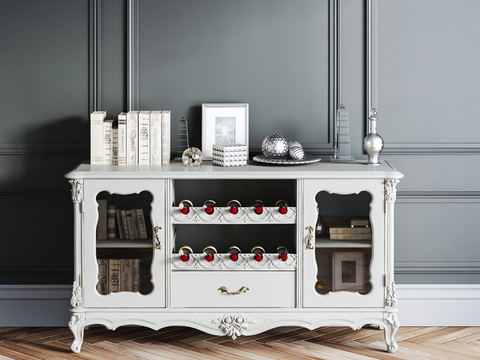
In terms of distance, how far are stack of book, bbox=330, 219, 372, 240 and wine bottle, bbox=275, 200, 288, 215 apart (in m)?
0.25

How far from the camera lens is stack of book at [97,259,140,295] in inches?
100

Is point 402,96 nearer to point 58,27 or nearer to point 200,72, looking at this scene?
point 200,72

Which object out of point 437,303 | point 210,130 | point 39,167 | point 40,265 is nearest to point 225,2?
point 210,130

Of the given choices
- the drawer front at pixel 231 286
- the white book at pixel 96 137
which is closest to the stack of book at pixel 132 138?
the white book at pixel 96 137

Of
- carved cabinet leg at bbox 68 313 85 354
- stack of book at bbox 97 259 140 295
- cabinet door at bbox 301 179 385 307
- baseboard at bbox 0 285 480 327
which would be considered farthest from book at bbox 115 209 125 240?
cabinet door at bbox 301 179 385 307

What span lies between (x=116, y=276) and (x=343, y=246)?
110 centimetres

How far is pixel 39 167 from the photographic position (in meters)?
2.94

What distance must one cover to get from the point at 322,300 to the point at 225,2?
1626 mm

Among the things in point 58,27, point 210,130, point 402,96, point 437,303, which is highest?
point 58,27

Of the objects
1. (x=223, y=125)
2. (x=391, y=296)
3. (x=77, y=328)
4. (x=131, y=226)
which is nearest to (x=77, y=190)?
(x=131, y=226)

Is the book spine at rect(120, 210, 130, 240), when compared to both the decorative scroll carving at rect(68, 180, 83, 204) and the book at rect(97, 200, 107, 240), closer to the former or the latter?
the book at rect(97, 200, 107, 240)

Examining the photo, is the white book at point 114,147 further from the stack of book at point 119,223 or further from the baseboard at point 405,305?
the baseboard at point 405,305

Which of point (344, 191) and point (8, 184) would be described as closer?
point (344, 191)

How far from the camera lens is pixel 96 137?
265cm
